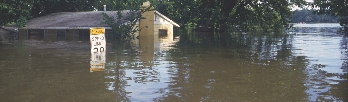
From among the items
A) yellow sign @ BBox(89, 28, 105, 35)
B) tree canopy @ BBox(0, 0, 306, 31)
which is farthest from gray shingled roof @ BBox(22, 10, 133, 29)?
yellow sign @ BBox(89, 28, 105, 35)

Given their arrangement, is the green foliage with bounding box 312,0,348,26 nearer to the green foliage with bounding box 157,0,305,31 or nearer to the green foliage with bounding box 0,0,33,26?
the green foliage with bounding box 157,0,305,31

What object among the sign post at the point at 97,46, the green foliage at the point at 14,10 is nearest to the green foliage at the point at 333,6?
the sign post at the point at 97,46

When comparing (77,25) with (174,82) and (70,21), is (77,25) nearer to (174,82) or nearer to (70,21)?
(70,21)

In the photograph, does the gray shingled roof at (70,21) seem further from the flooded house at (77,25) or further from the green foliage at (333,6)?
the green foliage at (333,6)

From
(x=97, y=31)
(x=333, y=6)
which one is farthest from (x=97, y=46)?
(x=333, y=6)

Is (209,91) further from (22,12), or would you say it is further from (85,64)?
(22,12)

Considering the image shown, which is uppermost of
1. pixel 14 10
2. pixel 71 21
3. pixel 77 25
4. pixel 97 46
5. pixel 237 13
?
pixel 237 13

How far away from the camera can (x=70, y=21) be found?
43406 millimetres

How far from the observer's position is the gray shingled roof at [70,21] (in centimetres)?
4059

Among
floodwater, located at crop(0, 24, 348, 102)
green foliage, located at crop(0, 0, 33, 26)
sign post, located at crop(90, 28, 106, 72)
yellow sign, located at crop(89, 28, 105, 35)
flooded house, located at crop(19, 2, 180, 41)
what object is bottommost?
floodwater, located at crop(0, 24, 348, 102)

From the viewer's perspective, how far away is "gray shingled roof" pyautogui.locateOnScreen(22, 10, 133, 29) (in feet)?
133

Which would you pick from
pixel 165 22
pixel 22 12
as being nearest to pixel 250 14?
pixel 165 22

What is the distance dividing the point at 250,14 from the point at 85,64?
41861 millimetres

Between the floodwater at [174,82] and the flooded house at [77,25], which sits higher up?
the flooded house at [77,25]
